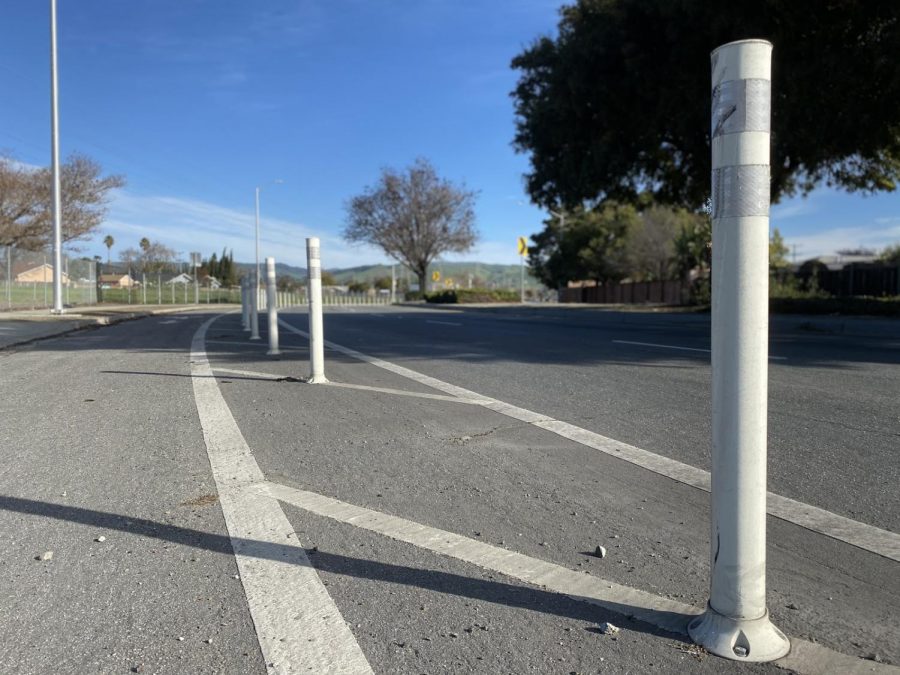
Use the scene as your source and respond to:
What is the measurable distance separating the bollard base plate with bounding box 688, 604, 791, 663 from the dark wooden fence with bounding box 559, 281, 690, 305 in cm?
2985

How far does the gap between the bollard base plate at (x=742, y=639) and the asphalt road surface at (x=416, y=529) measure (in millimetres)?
45

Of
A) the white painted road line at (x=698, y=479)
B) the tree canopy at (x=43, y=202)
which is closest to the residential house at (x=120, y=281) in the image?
the tree canopy at (x=43, y=202)

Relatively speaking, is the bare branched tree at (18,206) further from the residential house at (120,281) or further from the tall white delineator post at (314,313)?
the tall white delineator post at (314,313)

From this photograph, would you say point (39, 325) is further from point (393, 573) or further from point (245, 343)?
point (393, 573)

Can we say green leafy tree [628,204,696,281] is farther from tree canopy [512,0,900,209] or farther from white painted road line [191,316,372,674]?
white painted road line [191,316,372,674]

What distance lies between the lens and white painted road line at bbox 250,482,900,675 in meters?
2.31

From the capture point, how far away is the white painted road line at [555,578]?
7.58ft

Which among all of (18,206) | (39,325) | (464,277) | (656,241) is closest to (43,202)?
(18,206)

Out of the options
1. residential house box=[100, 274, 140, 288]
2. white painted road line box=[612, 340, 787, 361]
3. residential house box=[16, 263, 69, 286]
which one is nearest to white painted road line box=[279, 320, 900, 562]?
white painted road line box=[612, 340, 787, 361]

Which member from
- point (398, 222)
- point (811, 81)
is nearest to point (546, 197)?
point (811, 81)

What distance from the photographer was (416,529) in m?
3.45

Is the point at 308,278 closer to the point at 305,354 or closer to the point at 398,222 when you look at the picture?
the point at 305,354

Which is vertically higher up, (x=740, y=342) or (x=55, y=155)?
(x=55, y=155)

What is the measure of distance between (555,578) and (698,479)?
1.74 metres
